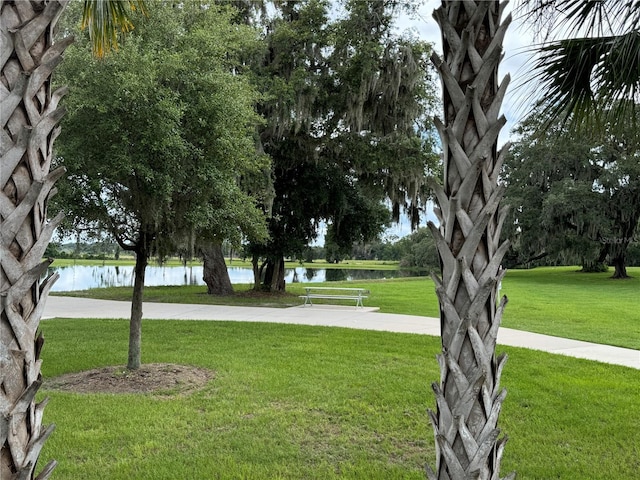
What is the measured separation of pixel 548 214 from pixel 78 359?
1048 inches

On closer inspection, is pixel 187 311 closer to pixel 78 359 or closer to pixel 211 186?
pixel 78 359

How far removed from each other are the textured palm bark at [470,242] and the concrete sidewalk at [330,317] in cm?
675

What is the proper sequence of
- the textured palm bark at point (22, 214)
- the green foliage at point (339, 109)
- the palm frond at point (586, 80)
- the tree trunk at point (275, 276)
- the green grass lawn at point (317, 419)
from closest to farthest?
1. the textured palm bark at point (22, 214)
2. the green grass lawn at point (317, 419)
3. the palm frond at point (586, 80)
4. the green foliage at point (339, 109)
5. the tree trunk at point (275, 276)

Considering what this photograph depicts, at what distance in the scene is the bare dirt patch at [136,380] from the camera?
557cm

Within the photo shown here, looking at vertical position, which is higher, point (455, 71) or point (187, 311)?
point (455, 71)

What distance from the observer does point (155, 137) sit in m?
5.22

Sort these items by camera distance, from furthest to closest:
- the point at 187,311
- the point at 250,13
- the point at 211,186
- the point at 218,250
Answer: the point at 218,250
the point at 250,13
the point at 187,311
the point at 211,186

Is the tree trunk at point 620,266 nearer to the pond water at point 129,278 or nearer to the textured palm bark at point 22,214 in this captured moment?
the pond water at point 129,278

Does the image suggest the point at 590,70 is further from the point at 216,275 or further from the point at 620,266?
the point at 620,266

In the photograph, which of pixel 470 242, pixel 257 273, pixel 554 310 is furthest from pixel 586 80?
pixel 257 273

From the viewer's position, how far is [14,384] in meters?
1.60

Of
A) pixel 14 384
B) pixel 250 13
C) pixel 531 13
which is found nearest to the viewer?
pixel 14 384

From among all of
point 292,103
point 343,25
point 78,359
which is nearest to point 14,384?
point 78,359

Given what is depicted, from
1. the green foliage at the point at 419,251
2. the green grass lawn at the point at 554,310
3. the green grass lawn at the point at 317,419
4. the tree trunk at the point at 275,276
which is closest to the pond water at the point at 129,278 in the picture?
the tree trunk at the point at 275,276
